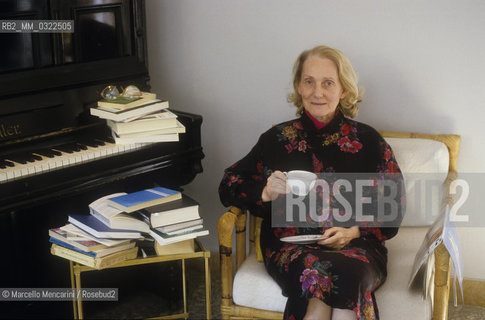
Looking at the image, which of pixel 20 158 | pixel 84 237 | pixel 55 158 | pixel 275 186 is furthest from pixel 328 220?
pixel 20 158

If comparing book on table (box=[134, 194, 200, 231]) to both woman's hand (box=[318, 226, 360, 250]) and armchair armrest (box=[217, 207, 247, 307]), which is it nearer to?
armchair armrest (box=[217, 207, 247, 307])

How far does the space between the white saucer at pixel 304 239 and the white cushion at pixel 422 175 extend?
555 mm

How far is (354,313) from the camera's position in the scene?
2209mm

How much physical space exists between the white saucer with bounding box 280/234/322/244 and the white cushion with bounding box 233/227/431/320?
0.16 m

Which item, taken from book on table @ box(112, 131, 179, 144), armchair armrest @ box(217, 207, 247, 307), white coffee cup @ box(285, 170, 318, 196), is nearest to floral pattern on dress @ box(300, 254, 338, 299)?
white coffee cup @ box(285, 170, 318, 196)

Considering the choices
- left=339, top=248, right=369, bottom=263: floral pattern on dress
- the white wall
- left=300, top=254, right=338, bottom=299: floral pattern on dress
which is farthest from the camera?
the white wall

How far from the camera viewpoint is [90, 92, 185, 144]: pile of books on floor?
8.81ft

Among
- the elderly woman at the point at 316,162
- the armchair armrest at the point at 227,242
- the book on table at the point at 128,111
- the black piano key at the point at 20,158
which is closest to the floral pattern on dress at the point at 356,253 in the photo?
the elderly woman at the point at 316,162

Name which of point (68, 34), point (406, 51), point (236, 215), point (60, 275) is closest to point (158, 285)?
point (60, 275)

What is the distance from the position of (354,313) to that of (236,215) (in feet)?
2.09

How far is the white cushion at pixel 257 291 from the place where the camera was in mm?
2445

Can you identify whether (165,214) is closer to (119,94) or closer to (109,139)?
(109,139)

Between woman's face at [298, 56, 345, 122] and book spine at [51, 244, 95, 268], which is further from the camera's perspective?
woman's face at [298, 56, 345, 122]

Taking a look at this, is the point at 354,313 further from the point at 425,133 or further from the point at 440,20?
the point at 440,20
